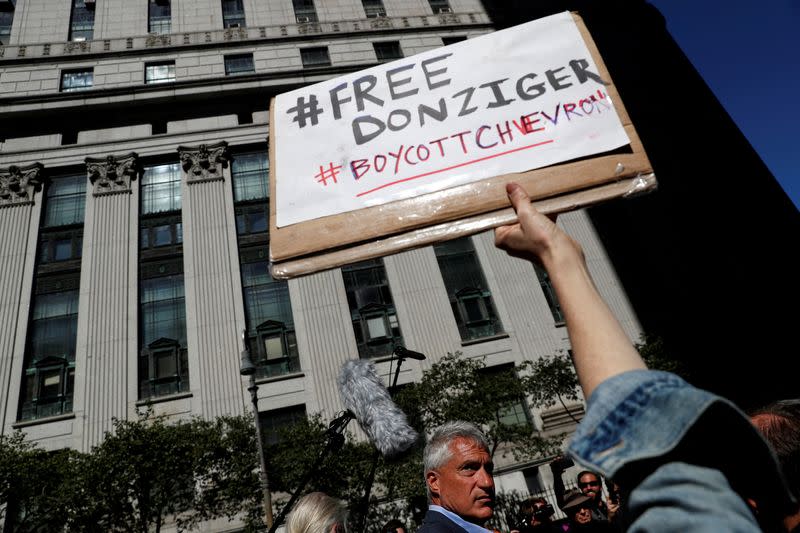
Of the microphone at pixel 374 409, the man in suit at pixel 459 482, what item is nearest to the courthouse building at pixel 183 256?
the microphone at pixel 374 409

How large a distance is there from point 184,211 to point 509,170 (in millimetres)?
26356

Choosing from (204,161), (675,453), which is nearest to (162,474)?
(675,453)

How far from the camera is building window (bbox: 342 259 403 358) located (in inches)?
901

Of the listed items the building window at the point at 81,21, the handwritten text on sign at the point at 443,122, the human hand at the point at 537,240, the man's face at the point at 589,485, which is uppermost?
the building window at the point at 81,21

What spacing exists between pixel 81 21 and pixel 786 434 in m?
40.5

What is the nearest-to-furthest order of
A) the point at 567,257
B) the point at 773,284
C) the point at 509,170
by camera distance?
the point at 567,257 < the point at 509,170 < the point at 773,284

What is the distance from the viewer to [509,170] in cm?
191

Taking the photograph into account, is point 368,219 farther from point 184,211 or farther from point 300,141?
point 184,211

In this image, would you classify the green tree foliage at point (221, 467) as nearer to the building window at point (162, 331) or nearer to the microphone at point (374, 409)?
the building window at point (162, 331)

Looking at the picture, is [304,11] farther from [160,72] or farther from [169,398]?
[169,398]

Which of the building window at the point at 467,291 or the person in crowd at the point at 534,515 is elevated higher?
the building window at the point at 467,291

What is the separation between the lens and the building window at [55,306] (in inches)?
797

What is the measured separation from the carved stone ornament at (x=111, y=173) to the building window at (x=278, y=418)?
1471 cm

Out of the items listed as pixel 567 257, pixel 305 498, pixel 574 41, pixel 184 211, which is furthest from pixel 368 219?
pixel 184 211
